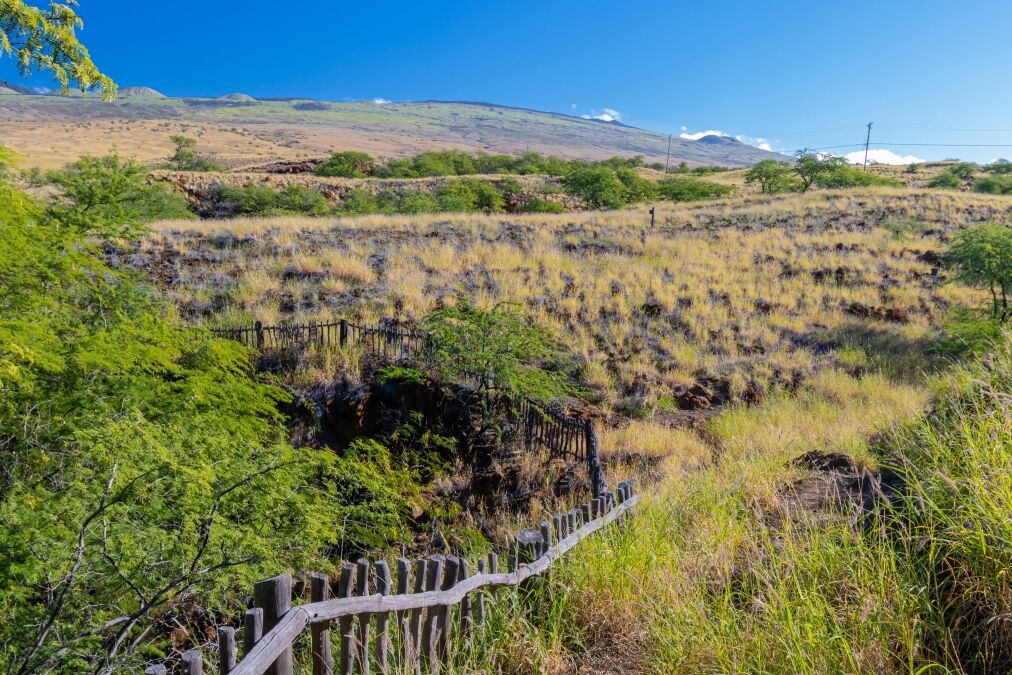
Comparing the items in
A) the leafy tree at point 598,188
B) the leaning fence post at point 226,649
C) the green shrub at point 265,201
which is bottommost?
the leaning fence post at point 226,649

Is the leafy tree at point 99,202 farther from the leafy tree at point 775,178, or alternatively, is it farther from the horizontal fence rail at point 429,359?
the leafy tree at point 775,178

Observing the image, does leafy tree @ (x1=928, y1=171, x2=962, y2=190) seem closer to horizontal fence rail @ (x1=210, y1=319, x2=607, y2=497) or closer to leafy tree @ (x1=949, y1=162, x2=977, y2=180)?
leafy tree @ (x1=949, y1=162, x2=977, y2=180)

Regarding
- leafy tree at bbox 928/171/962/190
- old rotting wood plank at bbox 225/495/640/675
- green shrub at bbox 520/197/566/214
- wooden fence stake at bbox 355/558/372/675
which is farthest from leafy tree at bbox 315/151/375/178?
wooden fence stake at bbox 355/558/372/675

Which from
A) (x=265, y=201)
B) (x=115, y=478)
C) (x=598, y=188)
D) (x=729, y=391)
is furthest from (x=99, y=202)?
(x=598, y=188)

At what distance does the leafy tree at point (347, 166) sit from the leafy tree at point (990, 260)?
166 feet

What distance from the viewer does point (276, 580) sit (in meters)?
2.31

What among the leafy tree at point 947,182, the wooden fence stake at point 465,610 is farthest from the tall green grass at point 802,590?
the leafy tree at point 947,182

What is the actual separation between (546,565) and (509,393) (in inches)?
222

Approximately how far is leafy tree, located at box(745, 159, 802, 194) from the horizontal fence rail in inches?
1824

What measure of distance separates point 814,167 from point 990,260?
4347 centimetres

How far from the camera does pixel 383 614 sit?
2.88 metres

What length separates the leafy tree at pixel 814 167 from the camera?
52.1 meters

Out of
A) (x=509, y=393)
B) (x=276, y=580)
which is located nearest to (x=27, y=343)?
(x=276, y=580)

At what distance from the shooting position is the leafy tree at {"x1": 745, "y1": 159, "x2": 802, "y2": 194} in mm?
52175
